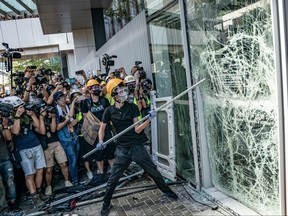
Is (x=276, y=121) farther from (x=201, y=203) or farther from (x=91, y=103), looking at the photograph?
(x=91, y=103)

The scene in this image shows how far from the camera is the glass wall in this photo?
424cm

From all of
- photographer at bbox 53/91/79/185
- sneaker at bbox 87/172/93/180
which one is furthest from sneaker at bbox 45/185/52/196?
sneaker at bbox 87/172/93/180

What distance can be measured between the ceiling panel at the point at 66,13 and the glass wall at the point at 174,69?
6.09 meters

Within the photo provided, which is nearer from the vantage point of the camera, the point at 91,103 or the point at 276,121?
the point at 276,121

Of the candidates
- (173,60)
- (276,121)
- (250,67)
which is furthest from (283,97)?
(173,60)

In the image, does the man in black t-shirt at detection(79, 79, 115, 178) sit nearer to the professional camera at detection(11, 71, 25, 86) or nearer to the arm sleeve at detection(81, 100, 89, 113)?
the arm sleeve at detection(81, 100, 89, 113)

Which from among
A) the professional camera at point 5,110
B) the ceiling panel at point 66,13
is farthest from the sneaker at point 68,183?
the ceiling panel at point 66,13

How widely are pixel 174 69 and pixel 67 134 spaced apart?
2.13 m

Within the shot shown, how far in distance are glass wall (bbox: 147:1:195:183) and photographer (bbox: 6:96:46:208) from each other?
2.19m

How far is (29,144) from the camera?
418cm

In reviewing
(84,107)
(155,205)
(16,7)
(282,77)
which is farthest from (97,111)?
(16,7)

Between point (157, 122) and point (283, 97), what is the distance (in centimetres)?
227

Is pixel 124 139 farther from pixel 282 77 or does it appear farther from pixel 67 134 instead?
pixel 282 77

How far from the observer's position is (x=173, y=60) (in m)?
4.49
